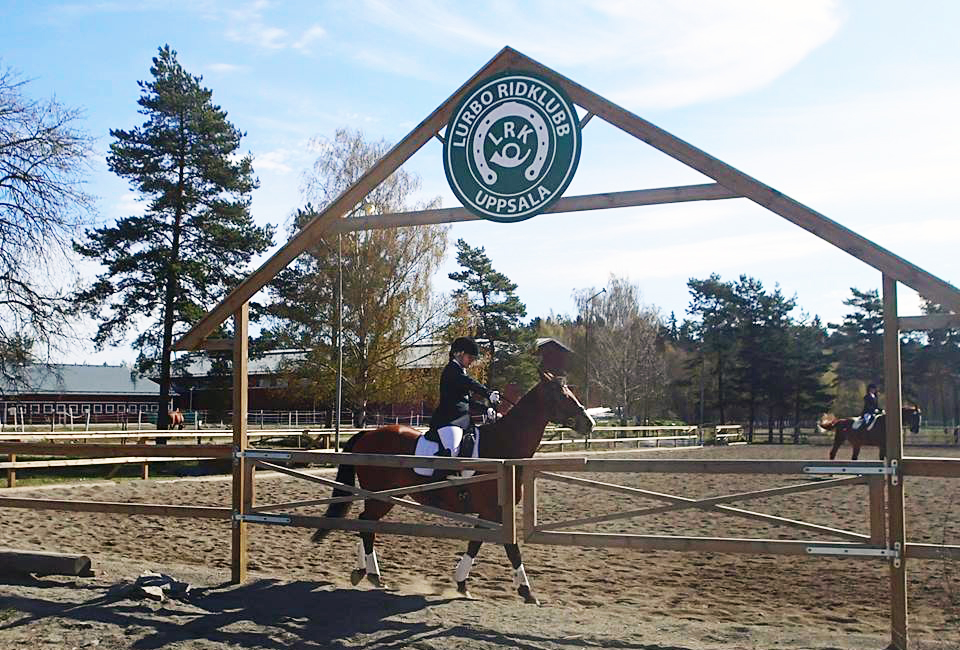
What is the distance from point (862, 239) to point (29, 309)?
786 inches

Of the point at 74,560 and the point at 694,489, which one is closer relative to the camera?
the point at 74,560

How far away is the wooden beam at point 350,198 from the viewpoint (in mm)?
7613

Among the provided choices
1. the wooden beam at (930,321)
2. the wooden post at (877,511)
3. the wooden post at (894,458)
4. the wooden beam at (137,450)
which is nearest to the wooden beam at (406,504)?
the wooden beam at (137,450)

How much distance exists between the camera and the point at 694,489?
57.6ft

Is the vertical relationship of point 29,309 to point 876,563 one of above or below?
above

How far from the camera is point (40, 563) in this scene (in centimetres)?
817

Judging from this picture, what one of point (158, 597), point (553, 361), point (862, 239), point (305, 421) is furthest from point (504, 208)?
point (305, 421)

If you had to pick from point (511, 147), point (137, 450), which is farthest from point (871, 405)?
point (137, 450)

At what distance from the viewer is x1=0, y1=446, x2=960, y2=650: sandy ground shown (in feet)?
20.9

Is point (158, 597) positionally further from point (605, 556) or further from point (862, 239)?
point (862, 239)

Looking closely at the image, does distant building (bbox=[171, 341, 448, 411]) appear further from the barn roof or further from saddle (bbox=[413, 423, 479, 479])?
the barn roof

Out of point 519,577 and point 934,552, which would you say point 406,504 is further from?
point 934,552

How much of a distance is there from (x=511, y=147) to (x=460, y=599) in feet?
12.7

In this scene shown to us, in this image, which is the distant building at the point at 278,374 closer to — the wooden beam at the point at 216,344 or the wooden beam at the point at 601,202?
the wooden beam at the point at 216,344
